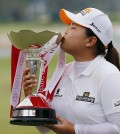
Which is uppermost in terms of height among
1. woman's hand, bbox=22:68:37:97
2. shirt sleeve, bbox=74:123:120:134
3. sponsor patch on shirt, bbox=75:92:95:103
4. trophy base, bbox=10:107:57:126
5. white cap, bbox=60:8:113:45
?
white cap, bbox=60:8:113:45

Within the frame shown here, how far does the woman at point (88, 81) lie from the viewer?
13.9 ft

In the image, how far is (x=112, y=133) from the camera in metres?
4.25

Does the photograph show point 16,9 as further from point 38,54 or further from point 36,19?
point 38,54

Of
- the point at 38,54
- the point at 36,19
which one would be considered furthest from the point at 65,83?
the point at 36,19

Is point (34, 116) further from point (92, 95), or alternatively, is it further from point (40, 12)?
point (40, 12)

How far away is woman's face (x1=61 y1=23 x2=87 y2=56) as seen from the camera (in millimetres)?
4422

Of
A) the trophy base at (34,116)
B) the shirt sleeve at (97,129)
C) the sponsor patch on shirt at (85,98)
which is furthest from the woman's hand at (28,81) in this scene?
the shirt sleeve at (97,129)

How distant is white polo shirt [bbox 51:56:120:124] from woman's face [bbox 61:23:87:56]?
13 centimetres

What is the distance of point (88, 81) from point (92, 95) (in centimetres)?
12

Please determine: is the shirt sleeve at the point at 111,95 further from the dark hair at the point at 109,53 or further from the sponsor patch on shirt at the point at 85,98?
the dark hair at the point at 109,53

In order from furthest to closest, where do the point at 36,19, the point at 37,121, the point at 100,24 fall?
the point at 36,19 < the point at 100,24 < the point at 37,121

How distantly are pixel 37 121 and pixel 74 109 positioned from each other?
243mm

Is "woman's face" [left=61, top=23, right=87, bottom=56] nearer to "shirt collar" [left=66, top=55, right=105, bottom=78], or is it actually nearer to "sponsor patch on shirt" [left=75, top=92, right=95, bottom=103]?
"shirt collar" [left=66, top=55, right=105, bottom=78]

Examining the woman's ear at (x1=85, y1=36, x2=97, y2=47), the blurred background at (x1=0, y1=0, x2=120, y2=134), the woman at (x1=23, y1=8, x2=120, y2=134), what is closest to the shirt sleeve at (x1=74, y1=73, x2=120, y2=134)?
the woman at (x1=23, y1=8, x2=120, y2=134)
